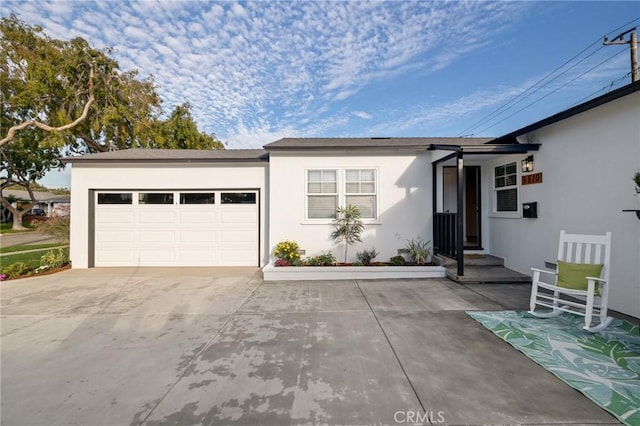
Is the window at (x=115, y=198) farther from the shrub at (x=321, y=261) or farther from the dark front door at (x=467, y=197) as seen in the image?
the dark front door at (x=467, y=197)

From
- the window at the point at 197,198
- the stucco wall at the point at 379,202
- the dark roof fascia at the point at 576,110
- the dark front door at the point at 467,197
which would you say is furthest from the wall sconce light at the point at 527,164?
the window at the point at 197,198

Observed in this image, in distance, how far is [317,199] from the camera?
23.4 ft

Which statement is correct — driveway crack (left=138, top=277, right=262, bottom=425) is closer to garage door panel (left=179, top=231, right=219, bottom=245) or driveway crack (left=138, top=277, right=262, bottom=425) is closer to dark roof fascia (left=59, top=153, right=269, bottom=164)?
garage door panel (left=179, top=231, right=219, bottom=245)

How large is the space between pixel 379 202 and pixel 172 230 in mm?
5997

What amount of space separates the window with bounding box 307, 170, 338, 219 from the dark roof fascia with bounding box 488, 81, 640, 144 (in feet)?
14.0

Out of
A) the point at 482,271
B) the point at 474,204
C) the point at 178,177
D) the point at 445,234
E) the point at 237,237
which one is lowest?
the point at 482,271

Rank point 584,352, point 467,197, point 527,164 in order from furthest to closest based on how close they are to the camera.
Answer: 1. point 467,197
2. point 527,164
3. point 584,352

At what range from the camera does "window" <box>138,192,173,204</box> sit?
7691mm

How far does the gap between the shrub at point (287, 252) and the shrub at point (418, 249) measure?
295 cm

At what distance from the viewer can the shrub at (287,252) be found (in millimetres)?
6676

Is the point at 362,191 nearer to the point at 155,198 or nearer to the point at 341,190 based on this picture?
the point at 341,190

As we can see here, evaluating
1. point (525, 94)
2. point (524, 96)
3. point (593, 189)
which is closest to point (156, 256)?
point (593, 189)

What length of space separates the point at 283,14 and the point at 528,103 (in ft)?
51.3

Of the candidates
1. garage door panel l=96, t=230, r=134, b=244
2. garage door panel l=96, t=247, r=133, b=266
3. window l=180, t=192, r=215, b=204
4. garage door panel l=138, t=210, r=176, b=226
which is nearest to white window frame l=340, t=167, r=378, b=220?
window l=180, t=192, r=215, b=204
